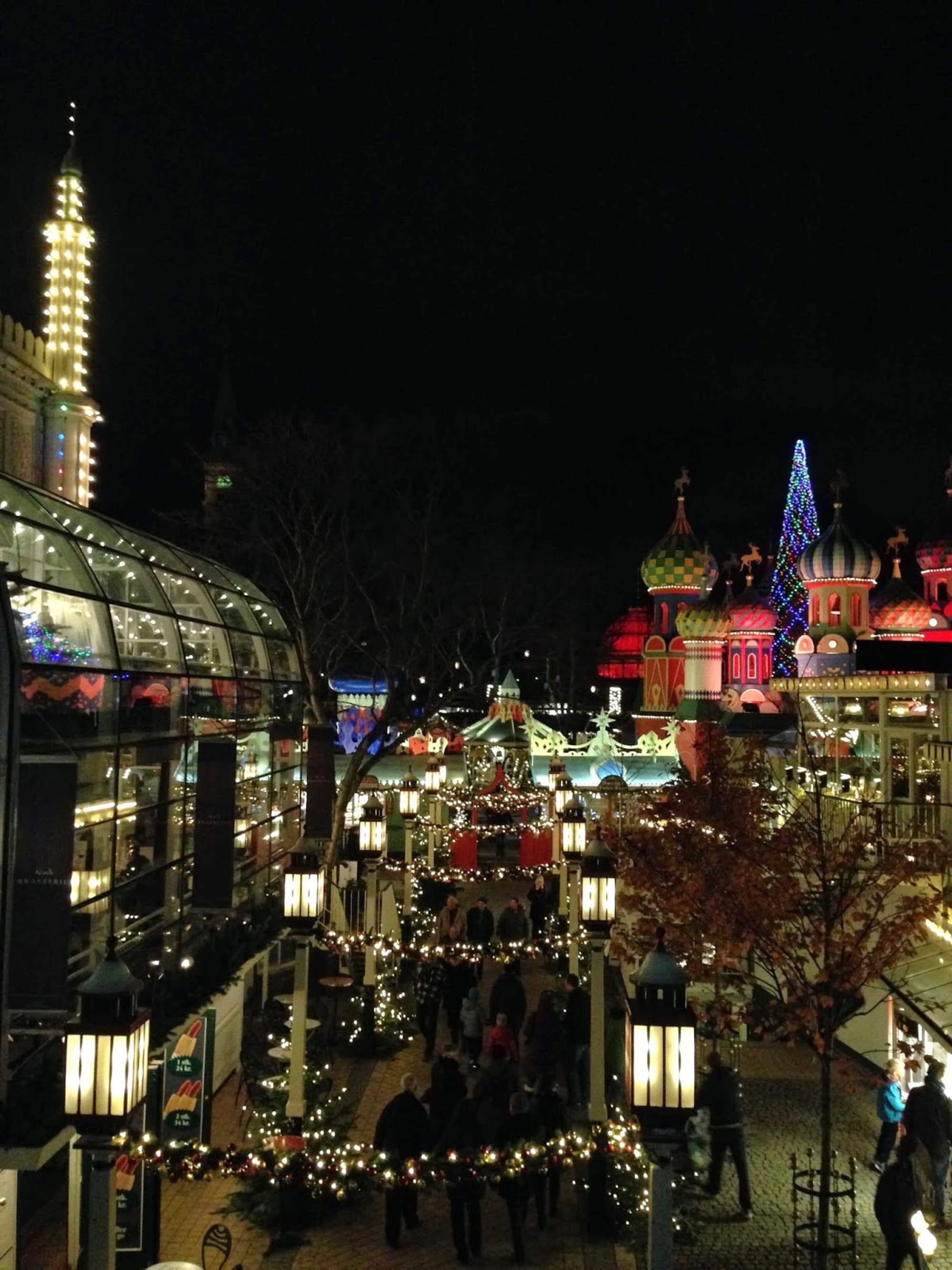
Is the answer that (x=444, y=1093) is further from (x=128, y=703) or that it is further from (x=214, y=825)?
(x=128, y=703)

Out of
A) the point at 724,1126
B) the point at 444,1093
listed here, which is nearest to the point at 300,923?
the point at 444,1093

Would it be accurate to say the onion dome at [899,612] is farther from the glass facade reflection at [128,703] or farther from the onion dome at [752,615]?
the glass facade reflection at [128,703]

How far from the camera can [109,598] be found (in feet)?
35.5

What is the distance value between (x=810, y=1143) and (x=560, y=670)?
66881 mm

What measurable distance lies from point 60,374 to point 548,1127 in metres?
26.6

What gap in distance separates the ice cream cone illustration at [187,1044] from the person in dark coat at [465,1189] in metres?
2.59

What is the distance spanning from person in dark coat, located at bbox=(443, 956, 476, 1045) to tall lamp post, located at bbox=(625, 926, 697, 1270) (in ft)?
28.8

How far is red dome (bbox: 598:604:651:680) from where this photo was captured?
86.4 metres

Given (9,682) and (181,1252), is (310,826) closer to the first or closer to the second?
(181,1252)

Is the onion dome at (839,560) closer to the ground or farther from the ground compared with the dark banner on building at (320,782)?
farther from the ground

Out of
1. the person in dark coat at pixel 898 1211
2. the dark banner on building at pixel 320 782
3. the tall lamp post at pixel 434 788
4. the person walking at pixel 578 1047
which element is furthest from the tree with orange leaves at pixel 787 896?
the tall lamp post at pixel 434 788

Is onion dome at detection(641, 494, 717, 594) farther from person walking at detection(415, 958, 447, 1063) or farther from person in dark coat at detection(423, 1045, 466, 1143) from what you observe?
person in dark coat at detection(423, 1045, 466, 1143)

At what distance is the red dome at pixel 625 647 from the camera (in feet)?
283

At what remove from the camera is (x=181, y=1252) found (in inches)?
375
